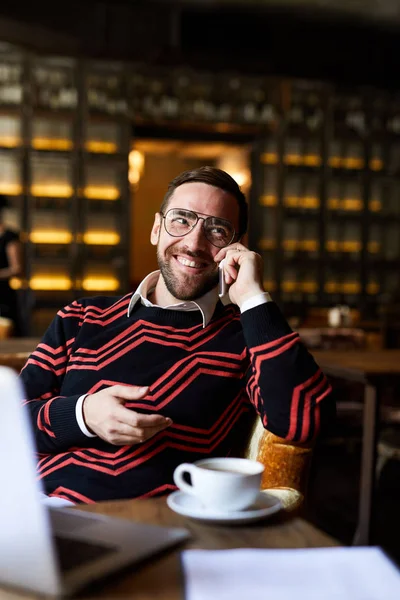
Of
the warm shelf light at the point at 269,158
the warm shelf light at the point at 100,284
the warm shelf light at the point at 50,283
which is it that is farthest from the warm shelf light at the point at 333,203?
the warm shelf light at the point at 50,283

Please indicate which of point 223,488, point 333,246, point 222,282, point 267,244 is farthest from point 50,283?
point 223,488

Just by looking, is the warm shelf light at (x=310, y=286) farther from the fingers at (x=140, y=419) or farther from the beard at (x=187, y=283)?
the fingers at (x=140, y=419)

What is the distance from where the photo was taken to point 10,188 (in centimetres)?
648

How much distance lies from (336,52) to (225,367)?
6241 mm

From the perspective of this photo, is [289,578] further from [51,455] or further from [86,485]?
[51,455]

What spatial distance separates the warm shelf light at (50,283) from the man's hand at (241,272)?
532 cm

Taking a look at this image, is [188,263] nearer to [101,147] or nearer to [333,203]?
[101,147]

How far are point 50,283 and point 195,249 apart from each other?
17.4 feet

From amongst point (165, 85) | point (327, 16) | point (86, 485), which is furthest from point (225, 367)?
point (327, 16)

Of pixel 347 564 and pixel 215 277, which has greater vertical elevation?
pixel 215 277

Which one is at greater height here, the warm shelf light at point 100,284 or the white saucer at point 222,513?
the white saucer at point 222,513

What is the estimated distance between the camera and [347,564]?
28.5 inches

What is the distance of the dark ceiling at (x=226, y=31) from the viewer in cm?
652

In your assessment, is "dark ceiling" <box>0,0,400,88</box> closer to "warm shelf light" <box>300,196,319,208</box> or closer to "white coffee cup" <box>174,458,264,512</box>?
"warm shelf light" <box>300,196,319,208</box>
